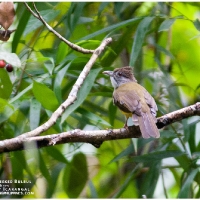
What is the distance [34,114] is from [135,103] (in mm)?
692

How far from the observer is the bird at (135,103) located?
3.26 meters

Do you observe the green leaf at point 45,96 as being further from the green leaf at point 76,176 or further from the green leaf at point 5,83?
the green leaf at point 76,176

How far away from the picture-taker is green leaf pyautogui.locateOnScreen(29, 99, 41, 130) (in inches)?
140

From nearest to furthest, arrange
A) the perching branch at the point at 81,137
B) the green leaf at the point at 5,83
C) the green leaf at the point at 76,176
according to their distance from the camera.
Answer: the perching branch at the point at 81,137, the green leaf at the point at 5,83, the green leaf at the point at 76,176

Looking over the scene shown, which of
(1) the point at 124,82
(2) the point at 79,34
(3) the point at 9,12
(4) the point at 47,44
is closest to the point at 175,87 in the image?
(1) the point at 124,82

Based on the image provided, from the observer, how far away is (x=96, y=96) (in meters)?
4.74

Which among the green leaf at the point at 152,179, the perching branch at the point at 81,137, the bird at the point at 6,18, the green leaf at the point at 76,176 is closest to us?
the perching branch at the point at 81,137

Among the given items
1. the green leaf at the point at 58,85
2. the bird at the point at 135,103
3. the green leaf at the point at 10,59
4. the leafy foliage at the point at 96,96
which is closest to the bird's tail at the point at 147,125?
the bird at the point at 135,103

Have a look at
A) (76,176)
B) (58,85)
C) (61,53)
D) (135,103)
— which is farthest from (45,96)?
(76,176)

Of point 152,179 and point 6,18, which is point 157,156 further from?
point 6,18

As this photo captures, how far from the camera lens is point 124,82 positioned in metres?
4.15

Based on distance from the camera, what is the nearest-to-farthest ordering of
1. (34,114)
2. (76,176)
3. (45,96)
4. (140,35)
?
(45,96) → (34,114) → (140,35) → (76,176)

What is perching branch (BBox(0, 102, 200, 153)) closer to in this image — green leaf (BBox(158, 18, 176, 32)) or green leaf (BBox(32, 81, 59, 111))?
green leaf (BBox(32, 81, 59, 111))

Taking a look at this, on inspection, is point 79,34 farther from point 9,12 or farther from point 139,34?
point 9,12
